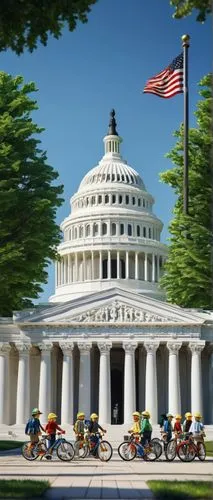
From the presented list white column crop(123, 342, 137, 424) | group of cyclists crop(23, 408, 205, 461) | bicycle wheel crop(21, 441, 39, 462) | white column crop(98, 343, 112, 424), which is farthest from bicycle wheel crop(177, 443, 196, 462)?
white column crop(98, 343, 112, 424)

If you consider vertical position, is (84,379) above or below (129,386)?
above

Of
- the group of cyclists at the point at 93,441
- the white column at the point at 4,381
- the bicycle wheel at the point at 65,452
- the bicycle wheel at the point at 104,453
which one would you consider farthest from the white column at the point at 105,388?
the bicycle wheel at the point at 65,452

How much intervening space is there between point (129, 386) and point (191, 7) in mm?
42865

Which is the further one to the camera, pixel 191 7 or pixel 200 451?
pixel 200 451

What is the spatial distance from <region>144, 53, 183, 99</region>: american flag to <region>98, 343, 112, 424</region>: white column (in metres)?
19.6

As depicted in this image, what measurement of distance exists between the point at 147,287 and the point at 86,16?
268 feet

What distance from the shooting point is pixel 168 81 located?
4772 cm

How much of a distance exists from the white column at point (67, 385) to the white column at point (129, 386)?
13.5ft

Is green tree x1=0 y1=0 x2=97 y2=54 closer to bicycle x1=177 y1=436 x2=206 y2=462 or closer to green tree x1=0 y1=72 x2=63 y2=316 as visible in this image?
bicycle x1=177 y1=436 x2=206 y2=462

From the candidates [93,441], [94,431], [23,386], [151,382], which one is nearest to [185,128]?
[94,431]

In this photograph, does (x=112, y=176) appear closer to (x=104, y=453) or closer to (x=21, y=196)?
(x=21, y=196)

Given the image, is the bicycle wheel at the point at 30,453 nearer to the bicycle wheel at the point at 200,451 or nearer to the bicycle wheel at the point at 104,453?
the bicycle wheel at the point at 104,453

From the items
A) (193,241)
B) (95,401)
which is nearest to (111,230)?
(95,401)

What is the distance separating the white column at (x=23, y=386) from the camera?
55125mm
